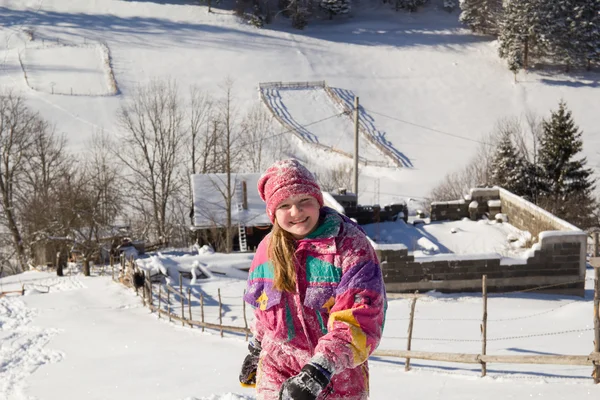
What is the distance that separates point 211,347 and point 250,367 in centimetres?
676

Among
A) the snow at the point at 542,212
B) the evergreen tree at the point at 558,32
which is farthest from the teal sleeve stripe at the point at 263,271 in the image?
the evergreen tree at the point at 558,32

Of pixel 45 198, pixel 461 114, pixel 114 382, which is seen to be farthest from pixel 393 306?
pixel 461 114

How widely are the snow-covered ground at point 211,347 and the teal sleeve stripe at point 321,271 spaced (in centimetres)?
319

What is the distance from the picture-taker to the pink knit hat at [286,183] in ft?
10.8

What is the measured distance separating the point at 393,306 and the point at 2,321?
864 centimetres

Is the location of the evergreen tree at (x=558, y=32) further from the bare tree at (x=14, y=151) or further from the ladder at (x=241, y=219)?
the bare tree at (x=14, y=151)

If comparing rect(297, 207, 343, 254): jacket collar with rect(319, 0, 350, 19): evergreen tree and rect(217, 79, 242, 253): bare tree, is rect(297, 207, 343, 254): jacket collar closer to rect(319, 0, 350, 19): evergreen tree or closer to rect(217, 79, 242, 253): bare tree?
rect(217, 79, 242, 253): bare tree

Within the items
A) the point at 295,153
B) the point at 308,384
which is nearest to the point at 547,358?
the point at 308,384

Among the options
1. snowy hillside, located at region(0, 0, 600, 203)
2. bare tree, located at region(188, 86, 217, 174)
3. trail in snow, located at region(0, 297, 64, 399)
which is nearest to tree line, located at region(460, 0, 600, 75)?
snowy hillside, located at region(0, 0, 600, 203)

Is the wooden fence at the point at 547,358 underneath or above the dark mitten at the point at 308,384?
underneath

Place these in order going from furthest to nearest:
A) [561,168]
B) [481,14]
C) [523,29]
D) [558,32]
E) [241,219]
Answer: [481,14] < [523,29] < [558,32] < [561,168] < [241,219]

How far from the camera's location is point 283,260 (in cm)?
329

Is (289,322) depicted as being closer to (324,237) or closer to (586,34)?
(324,237)

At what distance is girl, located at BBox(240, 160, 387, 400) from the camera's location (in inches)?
120
